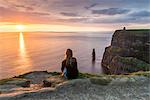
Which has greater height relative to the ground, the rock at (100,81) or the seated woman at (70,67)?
the seated woman at (70,67)

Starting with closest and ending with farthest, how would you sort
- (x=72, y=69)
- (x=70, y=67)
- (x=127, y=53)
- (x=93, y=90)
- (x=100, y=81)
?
(x=93, y=90) < (x=100, y=81) < (x=72, y=69) < (x=70, y=67) < (x=127, y=53)

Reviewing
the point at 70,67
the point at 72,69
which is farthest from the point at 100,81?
the point at 70,67

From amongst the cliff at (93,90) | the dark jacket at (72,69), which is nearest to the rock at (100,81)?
the cliff at (93,90)

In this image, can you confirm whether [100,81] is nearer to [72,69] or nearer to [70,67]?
[72,69]

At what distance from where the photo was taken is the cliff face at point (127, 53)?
3596 inches

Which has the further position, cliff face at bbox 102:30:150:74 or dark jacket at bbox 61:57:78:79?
cliff face at bbox 102:30:150:74

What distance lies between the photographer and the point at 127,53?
110375 millimetres

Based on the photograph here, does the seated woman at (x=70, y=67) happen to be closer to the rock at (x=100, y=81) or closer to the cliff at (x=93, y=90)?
the cliff at (x=93, y=90)

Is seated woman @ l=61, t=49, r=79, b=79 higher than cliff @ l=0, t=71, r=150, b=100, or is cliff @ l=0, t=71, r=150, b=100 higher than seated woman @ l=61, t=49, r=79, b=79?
seated woman @ l=61, t=49, r=79, b=79

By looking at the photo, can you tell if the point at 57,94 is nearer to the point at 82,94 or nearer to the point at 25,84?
the point at 82,94

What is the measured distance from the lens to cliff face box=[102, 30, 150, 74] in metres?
91.3

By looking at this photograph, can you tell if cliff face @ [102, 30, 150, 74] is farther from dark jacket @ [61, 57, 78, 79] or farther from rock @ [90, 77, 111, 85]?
rock @ [90, 77, 111, 85]

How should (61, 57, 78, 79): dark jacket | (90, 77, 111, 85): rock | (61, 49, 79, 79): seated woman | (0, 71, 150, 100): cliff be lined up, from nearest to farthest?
1. (0, 71, 150, 100): cliff
2. (90, 77, 111, 85): rock
3. (61, 49, 79, 79): seated woman
4. (61, 57, 78, 79): dark jacket

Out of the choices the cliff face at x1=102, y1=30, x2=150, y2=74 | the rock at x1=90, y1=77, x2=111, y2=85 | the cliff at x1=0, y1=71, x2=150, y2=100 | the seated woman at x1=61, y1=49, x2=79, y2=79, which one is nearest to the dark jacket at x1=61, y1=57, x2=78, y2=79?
the seated woman at x1=61, y1=49, x2=79, y2=79
